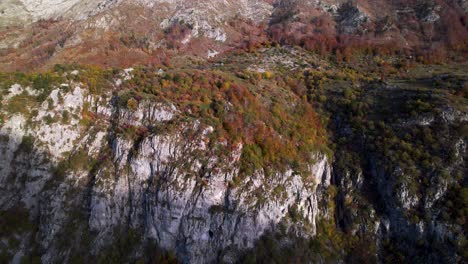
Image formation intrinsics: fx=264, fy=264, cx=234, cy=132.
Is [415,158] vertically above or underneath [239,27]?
underneath

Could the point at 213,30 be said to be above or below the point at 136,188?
above

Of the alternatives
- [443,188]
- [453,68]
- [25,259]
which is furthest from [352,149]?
[25,259]

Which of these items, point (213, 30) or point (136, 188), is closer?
point (136, 188)

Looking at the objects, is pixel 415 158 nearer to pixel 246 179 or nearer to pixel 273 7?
pixel 246 179

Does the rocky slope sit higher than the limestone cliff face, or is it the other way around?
the rocky slope

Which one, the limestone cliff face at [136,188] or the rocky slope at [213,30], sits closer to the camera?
the limestone cliff face at [136,188]

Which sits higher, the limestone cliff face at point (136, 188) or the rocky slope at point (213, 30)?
the rocky slope at point (213, 30)

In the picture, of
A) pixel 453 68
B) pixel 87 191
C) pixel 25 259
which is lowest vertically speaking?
pixel 25 259

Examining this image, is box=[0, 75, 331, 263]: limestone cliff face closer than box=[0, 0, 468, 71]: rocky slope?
Yes
